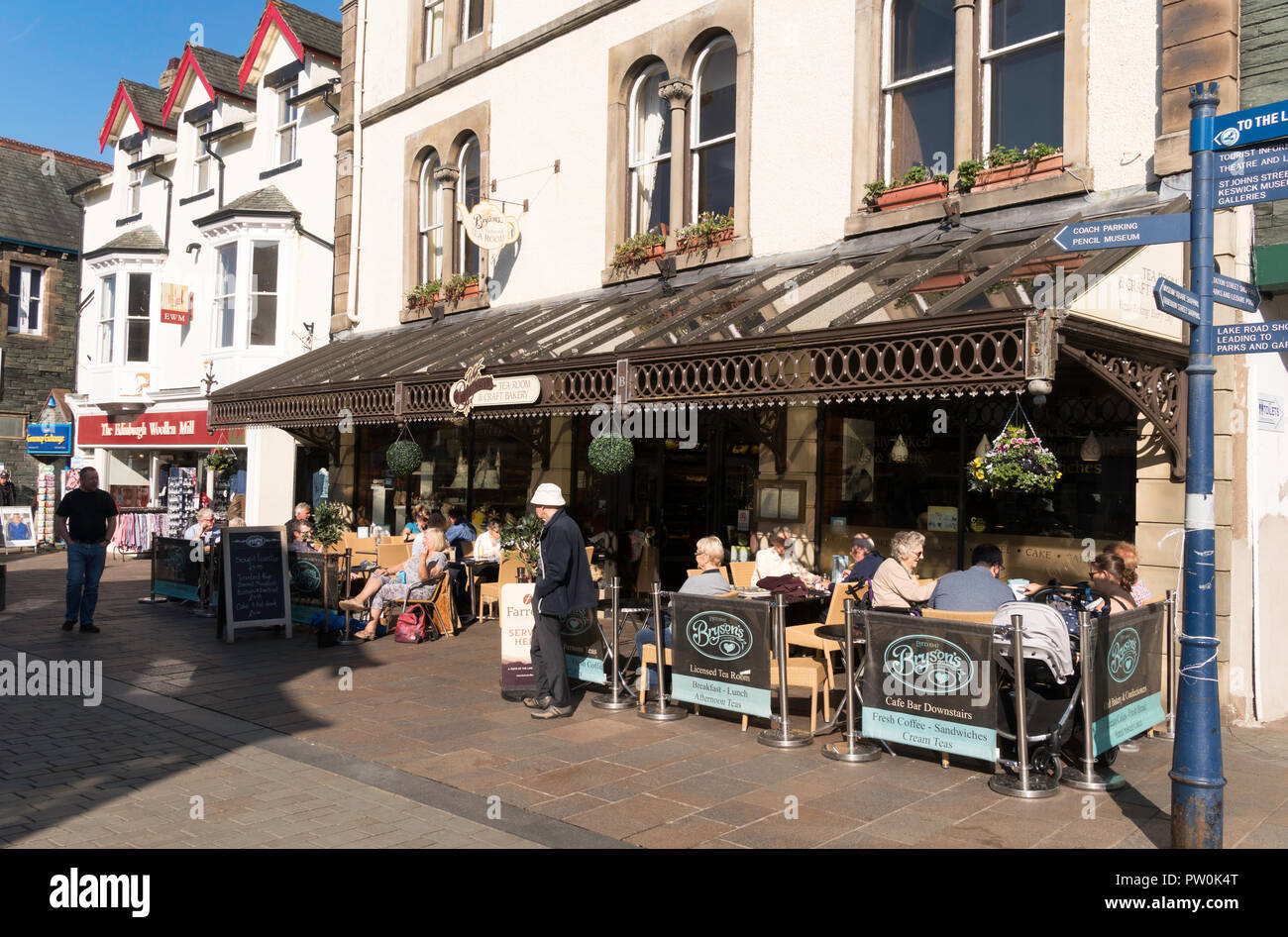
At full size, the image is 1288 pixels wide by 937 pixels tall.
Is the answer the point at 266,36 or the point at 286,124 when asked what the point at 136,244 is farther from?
the point at 266,36

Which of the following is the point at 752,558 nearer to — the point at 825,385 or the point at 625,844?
the point at 825,385

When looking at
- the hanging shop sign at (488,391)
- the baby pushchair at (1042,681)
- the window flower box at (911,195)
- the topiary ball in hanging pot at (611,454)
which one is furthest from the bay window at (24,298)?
the baby pushchair at (1042,681)

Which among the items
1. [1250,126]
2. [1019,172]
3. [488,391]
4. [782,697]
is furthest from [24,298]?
[1250,126]

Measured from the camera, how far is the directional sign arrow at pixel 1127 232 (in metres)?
4.88

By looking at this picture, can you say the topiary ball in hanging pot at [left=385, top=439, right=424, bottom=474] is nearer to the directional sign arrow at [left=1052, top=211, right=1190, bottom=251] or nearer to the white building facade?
the white building facade

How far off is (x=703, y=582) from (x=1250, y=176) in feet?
15.3

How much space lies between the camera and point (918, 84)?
10062 mm

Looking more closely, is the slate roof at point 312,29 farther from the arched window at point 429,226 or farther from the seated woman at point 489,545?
the seated woman at point 489,545

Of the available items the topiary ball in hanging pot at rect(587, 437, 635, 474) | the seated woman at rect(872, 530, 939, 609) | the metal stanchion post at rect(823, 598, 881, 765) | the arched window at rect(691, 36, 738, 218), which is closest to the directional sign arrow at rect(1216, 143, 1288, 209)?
the metal stanchion post at rect(823, 598, 881, 765)

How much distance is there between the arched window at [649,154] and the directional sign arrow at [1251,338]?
8.60m

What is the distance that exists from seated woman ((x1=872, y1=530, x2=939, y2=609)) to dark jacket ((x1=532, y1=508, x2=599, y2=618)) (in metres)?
2.18

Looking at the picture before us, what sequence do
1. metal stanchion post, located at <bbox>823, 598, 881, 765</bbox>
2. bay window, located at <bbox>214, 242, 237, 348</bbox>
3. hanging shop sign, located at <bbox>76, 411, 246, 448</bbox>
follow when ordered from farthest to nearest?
hanging shop sign, located at <bbox>76, 411, 246, 448</bbox>
bay window, located at <bbox>214, 242, 237, 348</bbox>
metal stanchion post, located at <bbox>823, 598, 881, 765</bbox>

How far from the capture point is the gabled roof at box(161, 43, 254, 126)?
21.8 metres

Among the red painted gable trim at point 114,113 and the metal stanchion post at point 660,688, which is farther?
the red painted gable trim at point 114,113
